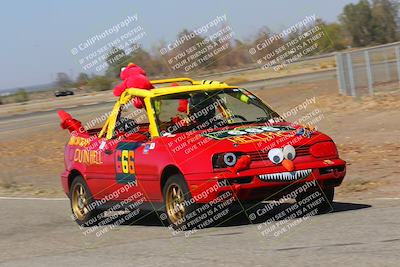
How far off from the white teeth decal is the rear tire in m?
2.92

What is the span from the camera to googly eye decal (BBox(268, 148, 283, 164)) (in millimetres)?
8469

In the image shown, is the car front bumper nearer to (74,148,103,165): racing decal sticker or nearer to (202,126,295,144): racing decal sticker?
(202,126,295,144): racing decal sticker

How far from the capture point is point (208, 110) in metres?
9.80

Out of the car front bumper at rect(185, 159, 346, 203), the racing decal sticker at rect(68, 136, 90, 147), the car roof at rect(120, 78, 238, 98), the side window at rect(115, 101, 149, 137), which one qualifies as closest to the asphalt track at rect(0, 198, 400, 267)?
the car front bumper at rect(185, 159, 346, 203)

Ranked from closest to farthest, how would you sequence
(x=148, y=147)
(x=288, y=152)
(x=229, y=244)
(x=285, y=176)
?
(x=229, y=244), (x=285, y=176), (x=288, y=152), (x=148, y=147)

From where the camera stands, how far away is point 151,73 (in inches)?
2299

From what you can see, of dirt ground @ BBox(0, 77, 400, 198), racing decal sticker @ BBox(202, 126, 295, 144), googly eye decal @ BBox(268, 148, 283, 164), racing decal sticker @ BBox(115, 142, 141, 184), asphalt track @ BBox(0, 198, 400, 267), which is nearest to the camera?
asphalt track @ BBox(0, 198, 400, 267)

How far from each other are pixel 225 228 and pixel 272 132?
3.99 ft

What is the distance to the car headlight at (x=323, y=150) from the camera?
8766 millimetres

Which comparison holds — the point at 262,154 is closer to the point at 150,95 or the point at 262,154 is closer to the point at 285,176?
the point at 285,176

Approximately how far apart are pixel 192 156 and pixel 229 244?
1.29m

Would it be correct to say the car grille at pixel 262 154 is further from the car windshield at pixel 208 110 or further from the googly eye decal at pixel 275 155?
the car windshield at pixel 208 110

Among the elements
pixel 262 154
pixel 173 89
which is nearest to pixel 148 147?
pixel 173 89

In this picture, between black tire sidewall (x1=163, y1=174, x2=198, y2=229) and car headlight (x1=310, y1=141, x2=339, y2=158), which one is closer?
black tire sidewall (x1=163, y1=174, x2=198, y2=229)
